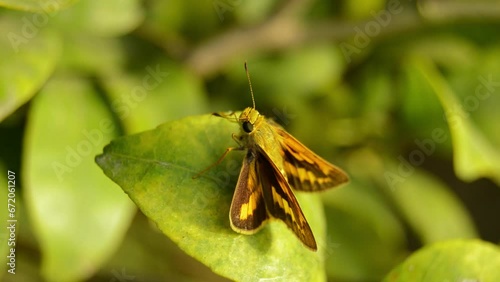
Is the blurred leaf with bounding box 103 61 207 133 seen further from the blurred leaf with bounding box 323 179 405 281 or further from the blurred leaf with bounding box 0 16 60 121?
the blurred leaf with bounding box 323 179 405 281

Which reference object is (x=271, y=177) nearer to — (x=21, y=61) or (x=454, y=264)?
(x=454, y=264)

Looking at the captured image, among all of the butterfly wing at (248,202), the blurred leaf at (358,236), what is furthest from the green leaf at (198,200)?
the blurred leaf at (358,236)

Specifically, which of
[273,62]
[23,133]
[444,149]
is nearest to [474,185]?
[444,149]

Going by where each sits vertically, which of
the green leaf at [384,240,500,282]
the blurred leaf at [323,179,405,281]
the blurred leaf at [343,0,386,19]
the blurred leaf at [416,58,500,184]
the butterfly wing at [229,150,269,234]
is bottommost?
the blurred leaf at [323,179,405,281]

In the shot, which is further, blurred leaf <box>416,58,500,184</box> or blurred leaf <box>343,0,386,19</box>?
blurred leaf <box>343,0,386,19</box>

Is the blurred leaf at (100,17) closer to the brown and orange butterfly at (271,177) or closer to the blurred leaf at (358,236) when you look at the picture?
the brown and orange butterfly at (271,177)

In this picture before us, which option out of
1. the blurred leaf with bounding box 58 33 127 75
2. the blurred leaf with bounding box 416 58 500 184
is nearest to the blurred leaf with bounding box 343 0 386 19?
the blurred leaf with bounding box 416 58 500 184
